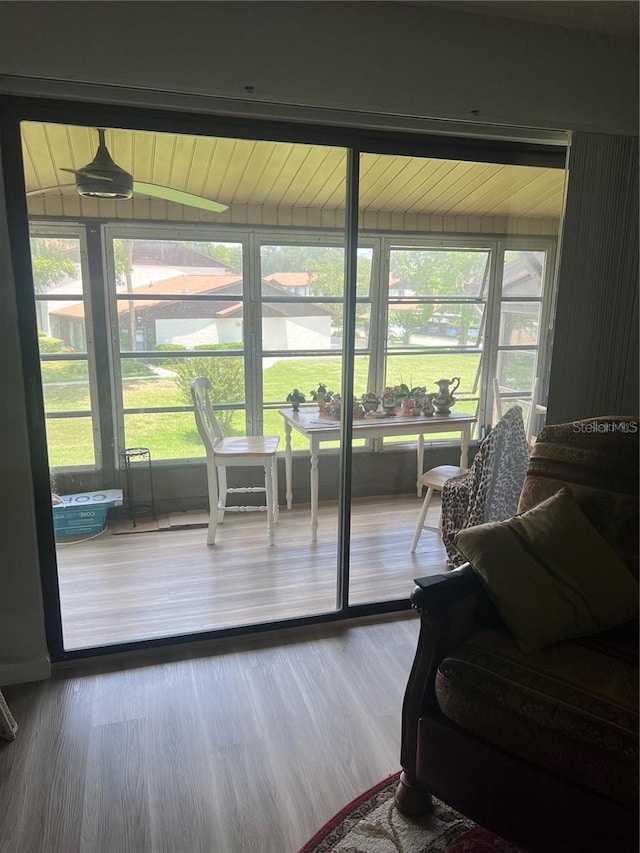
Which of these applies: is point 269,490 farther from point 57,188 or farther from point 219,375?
point 57,188

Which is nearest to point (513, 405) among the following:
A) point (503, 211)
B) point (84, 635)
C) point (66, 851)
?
point (503, 211)

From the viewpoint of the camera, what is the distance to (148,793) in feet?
5.73

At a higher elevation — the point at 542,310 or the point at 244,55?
the point at 244,55

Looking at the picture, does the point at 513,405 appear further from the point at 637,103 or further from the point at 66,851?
the point at 66,851

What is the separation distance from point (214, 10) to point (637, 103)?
6.02 feet

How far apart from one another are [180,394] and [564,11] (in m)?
2.73

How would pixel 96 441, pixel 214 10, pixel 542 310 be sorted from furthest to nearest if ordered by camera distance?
1. pixel 96 441
2. pixel 542 310
3. pixel 214 10

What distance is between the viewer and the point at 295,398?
388 centimetres

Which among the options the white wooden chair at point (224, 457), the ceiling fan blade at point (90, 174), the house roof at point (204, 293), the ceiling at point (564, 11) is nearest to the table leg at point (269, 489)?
the white wooden chair at point (224, 457)

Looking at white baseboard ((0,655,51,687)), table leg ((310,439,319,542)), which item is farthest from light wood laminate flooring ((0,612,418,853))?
table leg ((310,439,319,542))

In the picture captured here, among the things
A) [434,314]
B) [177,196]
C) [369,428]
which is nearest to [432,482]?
[369,428]

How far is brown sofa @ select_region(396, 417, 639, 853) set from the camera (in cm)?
130

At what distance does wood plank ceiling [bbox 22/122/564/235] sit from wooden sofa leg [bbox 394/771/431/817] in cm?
225

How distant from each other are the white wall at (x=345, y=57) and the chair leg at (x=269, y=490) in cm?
206
